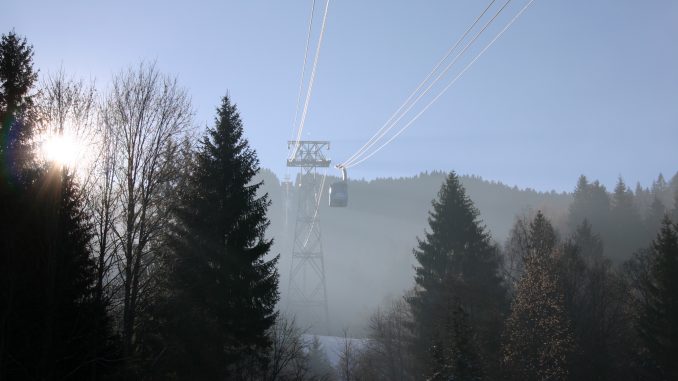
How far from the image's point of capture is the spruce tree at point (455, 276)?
30.2 m

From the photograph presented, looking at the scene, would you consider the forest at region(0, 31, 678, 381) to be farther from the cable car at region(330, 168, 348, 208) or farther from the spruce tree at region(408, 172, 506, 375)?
the cable car at region(330, 168, 348, 208)

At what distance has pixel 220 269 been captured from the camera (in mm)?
16375

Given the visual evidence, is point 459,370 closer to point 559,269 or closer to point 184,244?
point 184,244

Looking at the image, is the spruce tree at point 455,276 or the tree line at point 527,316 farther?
the spruce tree at point 455,276

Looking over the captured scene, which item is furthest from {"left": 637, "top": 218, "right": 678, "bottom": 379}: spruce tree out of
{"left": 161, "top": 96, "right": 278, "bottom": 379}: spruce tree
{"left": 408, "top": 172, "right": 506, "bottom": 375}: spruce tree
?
{"left": 161, "top": 96, "right": 278, "bottom": 379}: spruce tree

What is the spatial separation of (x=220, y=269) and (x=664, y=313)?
90.9ft

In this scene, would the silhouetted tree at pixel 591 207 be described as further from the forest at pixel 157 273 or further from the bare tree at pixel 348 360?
the forest at pixel 157 273

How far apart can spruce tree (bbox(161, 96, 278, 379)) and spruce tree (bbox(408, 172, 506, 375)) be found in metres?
14.8

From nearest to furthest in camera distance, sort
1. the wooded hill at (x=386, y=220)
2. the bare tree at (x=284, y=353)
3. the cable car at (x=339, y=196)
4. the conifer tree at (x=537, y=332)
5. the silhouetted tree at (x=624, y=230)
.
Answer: the bare tree at (x=284, y=353) → the conifer tree at (x=537, y=332) → the cable car at (x=339, y=196) → the silhouetted tree at (x=624, y=230) → the wooded hill at (x=386, y=220)

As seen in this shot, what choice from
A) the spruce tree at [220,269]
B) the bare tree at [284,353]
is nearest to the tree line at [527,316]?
the bare tree at [284,353]

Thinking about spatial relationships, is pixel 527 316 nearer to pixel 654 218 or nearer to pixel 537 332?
pixel 537 332

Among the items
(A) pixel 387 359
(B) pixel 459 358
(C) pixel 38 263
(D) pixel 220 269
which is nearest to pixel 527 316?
(B) pixel 459 358

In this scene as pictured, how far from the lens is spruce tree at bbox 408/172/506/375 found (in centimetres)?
3020

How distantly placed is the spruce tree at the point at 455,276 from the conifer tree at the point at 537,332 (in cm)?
208
